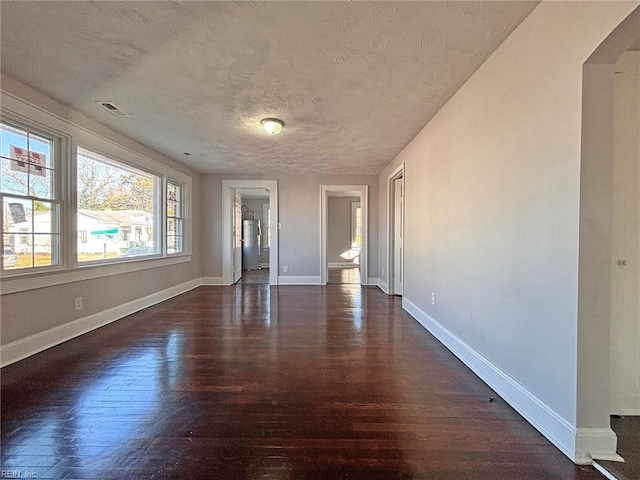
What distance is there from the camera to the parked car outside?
98.4 inches

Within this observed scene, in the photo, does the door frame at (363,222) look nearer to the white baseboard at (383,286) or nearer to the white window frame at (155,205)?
the white baseboard at (383,286)

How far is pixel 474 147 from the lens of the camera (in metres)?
2.39

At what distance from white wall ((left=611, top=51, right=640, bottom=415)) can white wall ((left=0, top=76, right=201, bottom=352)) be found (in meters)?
4.26

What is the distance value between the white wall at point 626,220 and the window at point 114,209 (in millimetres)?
4553

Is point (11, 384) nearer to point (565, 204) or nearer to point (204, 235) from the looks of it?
point (565, 204)

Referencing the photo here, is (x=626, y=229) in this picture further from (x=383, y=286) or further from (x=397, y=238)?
(x=383, y=286)

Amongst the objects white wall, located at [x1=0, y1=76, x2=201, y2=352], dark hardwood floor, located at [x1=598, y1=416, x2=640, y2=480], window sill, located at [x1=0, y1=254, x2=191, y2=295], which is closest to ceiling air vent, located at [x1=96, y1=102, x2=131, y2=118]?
white wall, located at [x1=0, y1=76, x2=201, y2=352]

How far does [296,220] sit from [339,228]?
372cm

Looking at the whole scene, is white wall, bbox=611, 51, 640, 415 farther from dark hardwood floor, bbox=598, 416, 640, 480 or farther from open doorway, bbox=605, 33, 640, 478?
dark hardwood floor, bbox=598, 416, 640, 480

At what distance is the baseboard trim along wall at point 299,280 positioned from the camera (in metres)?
6.54

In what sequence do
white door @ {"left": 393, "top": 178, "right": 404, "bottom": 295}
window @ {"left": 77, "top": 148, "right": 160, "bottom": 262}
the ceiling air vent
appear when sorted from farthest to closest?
white door @ {"left": 393, "top": 178, "right": 404, "bottom": 295}, window @ {"left": 77, "top": 148, "right": 160, "bottom": 262}, the ceiling air vent

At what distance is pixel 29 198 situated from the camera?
273cm

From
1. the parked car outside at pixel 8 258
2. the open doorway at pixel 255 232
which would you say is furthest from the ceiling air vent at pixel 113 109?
the open doorway at pixel 255 232

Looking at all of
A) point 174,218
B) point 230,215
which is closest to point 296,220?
point 230,215
